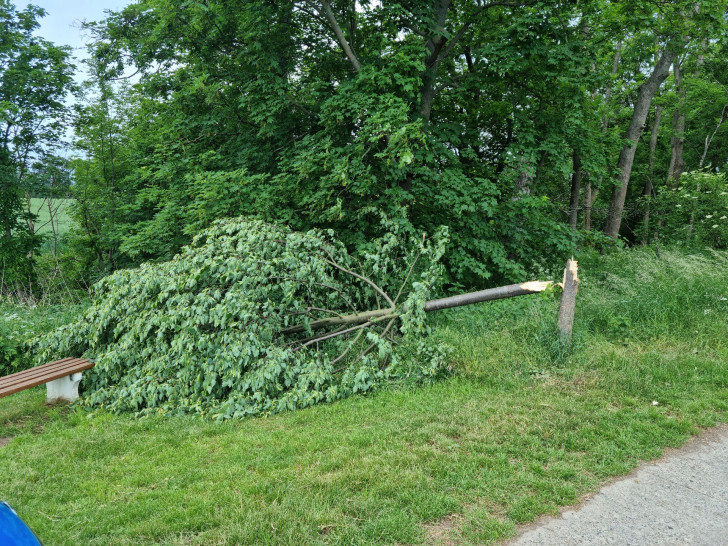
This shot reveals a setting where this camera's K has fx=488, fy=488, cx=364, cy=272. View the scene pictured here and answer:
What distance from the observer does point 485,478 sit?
3631 millimetres

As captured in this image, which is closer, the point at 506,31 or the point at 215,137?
the point at 506,31

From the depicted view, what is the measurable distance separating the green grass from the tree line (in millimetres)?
3128

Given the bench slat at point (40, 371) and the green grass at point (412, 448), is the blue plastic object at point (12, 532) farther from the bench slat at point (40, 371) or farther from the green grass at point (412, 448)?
the bench slat at point (40, 371)

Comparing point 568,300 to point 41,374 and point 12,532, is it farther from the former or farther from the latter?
point 41,374

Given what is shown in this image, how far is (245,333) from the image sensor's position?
5.57 metres

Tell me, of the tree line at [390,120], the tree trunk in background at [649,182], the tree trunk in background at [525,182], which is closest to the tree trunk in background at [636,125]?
the tree line at [390,120]

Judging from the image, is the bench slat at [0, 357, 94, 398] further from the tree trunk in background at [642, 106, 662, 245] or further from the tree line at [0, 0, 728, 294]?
A: the tree trunk in background at [642, 106, 662, 245]

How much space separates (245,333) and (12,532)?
366 cm

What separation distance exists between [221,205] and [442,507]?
6890mm

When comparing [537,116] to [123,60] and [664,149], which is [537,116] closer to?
[123,60]

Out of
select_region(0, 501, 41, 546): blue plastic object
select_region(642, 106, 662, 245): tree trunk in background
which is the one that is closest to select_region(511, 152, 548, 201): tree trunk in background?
select_region(642, 106, 662, 245): tree trunk in background

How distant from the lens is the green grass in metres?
3.18

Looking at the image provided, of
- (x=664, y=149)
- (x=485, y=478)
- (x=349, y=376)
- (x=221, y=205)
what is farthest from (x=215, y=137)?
(x=664, y=149)

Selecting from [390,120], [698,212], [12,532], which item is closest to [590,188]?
[698,212]
